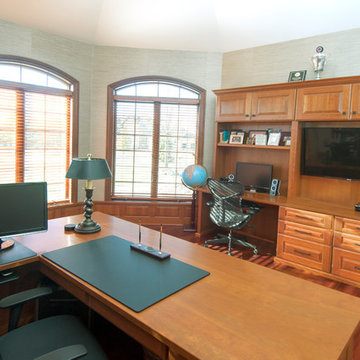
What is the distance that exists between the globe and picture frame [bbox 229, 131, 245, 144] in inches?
24.2

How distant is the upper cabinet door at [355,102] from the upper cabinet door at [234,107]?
1.29 meters

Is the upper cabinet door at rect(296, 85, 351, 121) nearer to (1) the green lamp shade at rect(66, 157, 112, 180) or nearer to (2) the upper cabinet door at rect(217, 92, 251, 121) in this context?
(2) the upper cabinet door at rect(217, 92, 251, 121)

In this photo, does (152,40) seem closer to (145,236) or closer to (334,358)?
(145,236)

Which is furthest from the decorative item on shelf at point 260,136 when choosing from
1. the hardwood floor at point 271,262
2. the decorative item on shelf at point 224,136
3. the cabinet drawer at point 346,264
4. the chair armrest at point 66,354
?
the chair armrest at point 66,354

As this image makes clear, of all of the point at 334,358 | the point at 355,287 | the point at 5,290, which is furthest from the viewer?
the point at 355,287

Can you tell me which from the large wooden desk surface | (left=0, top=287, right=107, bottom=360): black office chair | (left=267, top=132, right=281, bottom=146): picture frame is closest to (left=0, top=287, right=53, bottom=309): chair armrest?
(left=0, top=287, right=107, bottom=360): black office chair

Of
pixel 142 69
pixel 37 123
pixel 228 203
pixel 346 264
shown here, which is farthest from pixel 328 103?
pixel 37 123

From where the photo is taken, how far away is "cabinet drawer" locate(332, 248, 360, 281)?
3260 millimetres

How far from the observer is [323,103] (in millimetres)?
3686

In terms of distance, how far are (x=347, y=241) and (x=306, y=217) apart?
1.57 ft

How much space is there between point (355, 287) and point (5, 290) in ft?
10.7

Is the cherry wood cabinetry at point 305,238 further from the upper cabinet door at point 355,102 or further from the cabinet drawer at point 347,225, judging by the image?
the upper cabinet door at point 355,102

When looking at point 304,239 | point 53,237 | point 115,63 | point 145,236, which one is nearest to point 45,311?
point 53,237

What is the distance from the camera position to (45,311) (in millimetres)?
2174
